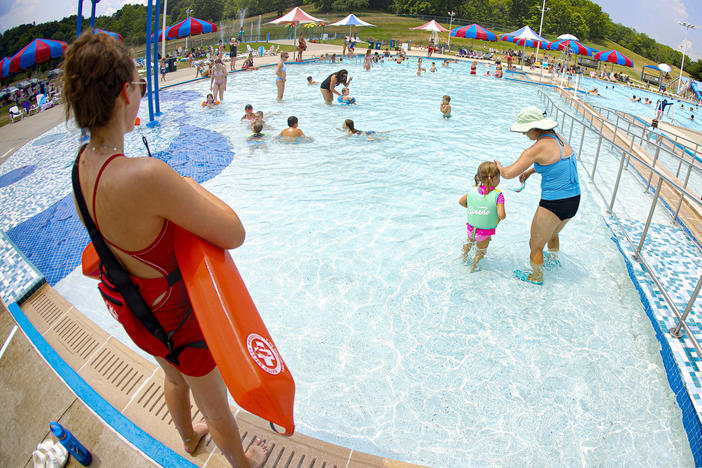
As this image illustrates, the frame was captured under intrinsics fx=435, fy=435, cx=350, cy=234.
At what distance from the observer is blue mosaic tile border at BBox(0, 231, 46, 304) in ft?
13.6

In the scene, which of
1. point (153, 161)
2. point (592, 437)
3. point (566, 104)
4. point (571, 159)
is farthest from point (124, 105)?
point (566, 104)

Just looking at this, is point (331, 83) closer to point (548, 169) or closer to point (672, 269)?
point (548, 169)

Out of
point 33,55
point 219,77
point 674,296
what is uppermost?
point 219,77

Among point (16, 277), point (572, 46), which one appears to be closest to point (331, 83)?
point (16, 277)

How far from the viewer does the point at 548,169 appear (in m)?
4.21

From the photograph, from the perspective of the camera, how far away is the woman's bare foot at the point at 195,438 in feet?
8.07

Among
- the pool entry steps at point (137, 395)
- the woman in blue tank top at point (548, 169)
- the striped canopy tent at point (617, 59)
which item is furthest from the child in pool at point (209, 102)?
the striped canopy tent at point (617, 59)

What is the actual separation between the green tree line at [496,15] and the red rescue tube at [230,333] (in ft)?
217

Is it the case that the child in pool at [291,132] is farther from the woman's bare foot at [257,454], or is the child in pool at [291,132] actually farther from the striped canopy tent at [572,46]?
the striped canopy tent at [572,46]

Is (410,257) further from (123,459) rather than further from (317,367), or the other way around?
(123,459)

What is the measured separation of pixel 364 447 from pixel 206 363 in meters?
1.66

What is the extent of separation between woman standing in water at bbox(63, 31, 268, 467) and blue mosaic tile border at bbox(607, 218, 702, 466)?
333 cm

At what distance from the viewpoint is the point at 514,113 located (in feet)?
46.2

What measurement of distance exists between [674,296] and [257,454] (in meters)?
4.15
